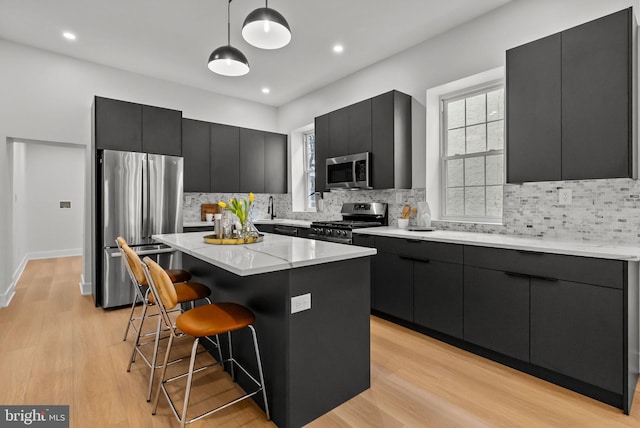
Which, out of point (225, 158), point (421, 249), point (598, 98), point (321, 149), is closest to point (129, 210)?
point (225, 158)

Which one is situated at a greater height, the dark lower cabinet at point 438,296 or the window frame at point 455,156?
the window frame at point 455,156

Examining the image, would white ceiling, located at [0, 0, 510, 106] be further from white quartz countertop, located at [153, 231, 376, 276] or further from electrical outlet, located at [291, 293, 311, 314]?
electrical outlet, located at [291, 293, 311, 314]

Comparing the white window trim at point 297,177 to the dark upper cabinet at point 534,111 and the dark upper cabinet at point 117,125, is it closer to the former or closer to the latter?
the dark upper cabinet at point 117,125

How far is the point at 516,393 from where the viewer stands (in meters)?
2.16

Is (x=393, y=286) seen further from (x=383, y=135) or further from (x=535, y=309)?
(x=383, y=135)

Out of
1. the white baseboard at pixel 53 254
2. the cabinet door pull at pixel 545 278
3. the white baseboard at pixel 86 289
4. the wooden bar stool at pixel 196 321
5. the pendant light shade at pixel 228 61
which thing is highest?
the pendant light shade at pixel 228 61

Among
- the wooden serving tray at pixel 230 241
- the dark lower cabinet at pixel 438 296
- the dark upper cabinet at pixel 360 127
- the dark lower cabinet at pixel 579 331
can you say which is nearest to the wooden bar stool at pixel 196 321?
the wooden serving tray at pixel 230 241

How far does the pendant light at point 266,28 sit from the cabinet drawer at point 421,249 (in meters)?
2.02

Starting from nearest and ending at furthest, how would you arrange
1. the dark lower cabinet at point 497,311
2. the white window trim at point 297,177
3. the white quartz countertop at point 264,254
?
the white quartz countertop at point 264,254, the dark lower cabinet at point 497,311, the white window trim at point 297,177

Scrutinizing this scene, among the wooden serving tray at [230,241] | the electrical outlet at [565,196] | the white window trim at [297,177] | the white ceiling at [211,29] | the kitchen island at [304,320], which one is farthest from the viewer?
the white window trim at [297,177]

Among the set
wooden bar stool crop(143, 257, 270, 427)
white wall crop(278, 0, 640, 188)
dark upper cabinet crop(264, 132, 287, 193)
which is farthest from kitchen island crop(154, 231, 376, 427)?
dark upper cabinet crop(264, 132, 287, 193)

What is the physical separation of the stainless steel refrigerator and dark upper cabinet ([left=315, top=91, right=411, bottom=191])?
2309 mm

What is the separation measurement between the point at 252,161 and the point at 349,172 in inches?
81.9

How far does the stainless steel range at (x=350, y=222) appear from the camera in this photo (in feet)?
12.6
